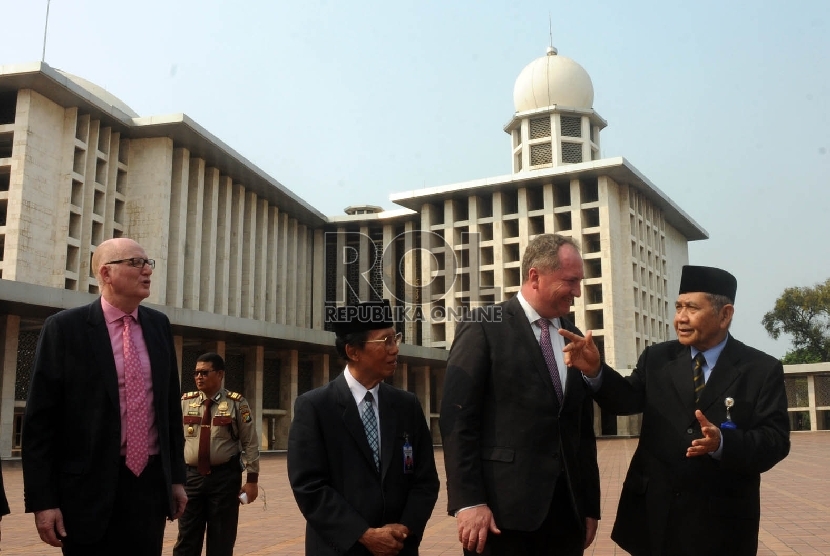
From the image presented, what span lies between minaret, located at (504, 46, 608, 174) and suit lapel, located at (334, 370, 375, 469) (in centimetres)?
4574

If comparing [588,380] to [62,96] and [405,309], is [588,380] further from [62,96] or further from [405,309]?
[405,309]

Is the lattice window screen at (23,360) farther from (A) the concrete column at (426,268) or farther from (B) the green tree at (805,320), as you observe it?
(B) the green tree at (805,320)

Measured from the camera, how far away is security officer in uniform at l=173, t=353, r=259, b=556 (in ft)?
18.5

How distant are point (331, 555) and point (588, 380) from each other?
1396 millimetres

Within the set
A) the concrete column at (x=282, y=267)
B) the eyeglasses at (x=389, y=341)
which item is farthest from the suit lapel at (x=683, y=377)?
the concrete column at (x=282, y=267)

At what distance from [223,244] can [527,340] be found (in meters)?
37.3

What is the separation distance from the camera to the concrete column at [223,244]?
129 feet

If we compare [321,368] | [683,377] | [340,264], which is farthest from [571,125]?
[683,377]

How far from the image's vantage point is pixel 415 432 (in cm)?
375

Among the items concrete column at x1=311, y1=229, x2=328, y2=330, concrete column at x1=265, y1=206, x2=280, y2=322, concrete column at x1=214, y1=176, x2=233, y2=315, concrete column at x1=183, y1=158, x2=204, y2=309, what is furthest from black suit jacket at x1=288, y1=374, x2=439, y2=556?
concrete column at x1=311, y1=229, x2=328, y2=330

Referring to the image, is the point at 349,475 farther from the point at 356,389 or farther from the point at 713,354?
the point at 713,354

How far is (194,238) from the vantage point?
3656 centimetres

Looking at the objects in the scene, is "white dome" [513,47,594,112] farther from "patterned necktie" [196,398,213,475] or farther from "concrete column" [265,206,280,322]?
"patterned necktie" [196,398,213,475]

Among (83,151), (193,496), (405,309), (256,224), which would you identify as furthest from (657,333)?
(193,496)
